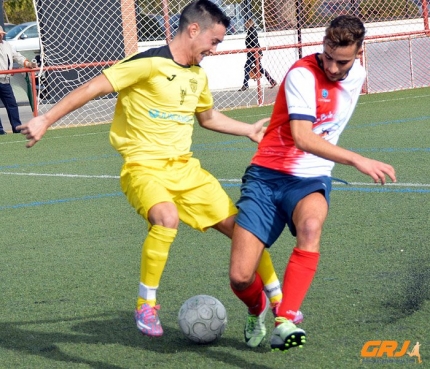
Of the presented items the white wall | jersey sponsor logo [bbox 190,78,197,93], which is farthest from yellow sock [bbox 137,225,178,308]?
the white wall

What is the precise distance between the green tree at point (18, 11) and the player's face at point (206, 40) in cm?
3607

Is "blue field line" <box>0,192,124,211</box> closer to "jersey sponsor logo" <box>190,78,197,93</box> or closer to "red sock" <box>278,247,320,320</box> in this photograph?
"jersey sponsor logo" <box>190,78,197,93</box>

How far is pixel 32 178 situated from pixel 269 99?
8.61m

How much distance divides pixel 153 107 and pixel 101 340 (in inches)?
47.1

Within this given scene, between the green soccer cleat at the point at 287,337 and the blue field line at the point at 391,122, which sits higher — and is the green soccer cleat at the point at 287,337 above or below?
above

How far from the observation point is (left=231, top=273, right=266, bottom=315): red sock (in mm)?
4456

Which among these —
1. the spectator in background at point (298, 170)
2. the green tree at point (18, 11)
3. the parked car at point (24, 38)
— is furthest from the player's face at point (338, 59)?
the green tree at point (18, 11)

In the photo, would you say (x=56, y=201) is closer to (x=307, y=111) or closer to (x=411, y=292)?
(x=411, y=292)

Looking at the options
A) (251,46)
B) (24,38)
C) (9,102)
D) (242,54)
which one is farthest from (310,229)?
(24,38)

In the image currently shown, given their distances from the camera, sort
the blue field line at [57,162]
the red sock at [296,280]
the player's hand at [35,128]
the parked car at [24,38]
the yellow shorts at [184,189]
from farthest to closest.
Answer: the parked car at [24,38] < the blue field line at [57,162] < the yellow shorts at [184,189] < the player's hand at [35,128] < the red sock at [296,280]

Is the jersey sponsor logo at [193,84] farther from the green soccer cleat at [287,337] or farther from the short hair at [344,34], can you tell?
the green soccer cleat at [287,337]

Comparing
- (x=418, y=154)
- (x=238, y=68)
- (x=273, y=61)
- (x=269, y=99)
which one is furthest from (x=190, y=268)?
(x=238, y=68)

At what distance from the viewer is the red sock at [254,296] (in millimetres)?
4456

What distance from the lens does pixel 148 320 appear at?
4.31 m
